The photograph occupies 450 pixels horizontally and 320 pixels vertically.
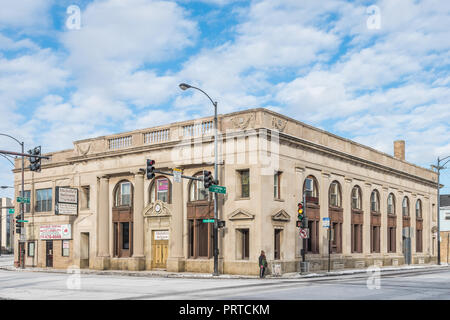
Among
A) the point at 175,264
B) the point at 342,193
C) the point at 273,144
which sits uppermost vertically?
the point at 273,144

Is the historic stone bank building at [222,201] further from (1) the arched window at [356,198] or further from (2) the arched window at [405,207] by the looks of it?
(2) the arched window at [405,207]

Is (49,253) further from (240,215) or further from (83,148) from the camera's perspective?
(240,215)

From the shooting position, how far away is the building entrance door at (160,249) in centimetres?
4053

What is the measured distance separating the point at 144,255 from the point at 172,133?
9.36 m

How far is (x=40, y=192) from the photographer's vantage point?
51281 mm

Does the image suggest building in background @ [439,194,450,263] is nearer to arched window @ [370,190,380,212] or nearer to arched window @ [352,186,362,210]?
arched window @ [370,190,380,212]

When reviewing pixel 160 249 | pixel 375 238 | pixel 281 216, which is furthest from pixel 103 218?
pixel 375 238

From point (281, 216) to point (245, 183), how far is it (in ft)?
10.6

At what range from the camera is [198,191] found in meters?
39.2

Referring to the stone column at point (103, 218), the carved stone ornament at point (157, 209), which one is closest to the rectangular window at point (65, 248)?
→ the stone column at point (103, 218)

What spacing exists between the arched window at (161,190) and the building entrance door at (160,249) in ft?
8.06

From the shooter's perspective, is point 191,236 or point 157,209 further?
point 157,209
